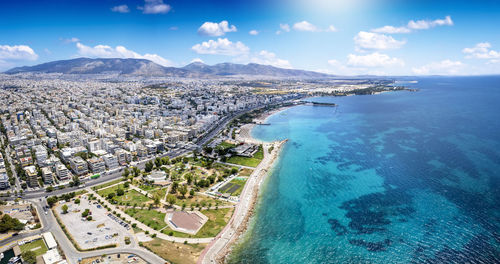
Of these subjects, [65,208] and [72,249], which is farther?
[65,208]

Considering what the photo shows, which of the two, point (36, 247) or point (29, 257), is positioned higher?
point (29, 257)

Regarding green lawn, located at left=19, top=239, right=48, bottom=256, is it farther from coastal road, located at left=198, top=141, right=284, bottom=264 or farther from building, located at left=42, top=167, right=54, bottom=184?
building, located at left=42, top=167, right=54, bottom=184

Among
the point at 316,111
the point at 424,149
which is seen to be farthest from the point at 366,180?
the point at 316,111

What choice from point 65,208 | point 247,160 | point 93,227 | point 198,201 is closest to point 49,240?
point 93,227

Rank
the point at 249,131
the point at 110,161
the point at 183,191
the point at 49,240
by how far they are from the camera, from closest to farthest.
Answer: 1. the point at 49,240
2. the point at 183,191
3. the point at 110,161
4. the point at 249,131

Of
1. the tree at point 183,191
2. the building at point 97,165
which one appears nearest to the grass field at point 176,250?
the tree at point 183,191

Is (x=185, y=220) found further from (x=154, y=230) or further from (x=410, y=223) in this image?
(x=410, y=223)

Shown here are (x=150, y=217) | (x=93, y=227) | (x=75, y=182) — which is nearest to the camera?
(x=93, y=227)

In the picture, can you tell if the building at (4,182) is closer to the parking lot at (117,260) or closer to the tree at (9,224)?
the tree at (9,224)

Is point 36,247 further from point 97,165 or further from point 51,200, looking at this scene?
point 97,165
